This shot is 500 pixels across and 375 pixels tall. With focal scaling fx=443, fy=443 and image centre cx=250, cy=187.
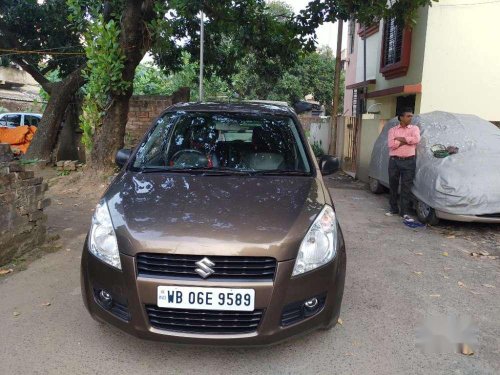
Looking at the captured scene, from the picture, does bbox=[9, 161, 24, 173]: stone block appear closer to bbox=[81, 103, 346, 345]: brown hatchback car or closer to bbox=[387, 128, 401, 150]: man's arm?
bbox=[81, 103, 346, 345]: brown hatchback car

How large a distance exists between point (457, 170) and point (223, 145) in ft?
11.8

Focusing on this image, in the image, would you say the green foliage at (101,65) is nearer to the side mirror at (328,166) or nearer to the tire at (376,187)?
the side mirror at (328,166)

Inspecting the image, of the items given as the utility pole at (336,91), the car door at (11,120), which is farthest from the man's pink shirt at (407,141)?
the car door at (11,120)

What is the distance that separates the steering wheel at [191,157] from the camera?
12.2ft

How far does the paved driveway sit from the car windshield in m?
1.27

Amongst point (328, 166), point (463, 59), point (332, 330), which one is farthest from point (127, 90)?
point (463, 59)

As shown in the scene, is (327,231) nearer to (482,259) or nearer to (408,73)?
(482,259)

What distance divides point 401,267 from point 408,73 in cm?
648

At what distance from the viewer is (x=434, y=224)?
6223 millimetres

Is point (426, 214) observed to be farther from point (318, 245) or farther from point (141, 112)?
point (141, 112)

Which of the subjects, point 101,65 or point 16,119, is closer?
point 101,65

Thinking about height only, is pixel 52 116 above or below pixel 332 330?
above

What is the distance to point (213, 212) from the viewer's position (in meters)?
2.75

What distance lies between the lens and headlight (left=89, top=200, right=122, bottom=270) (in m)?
2.62
